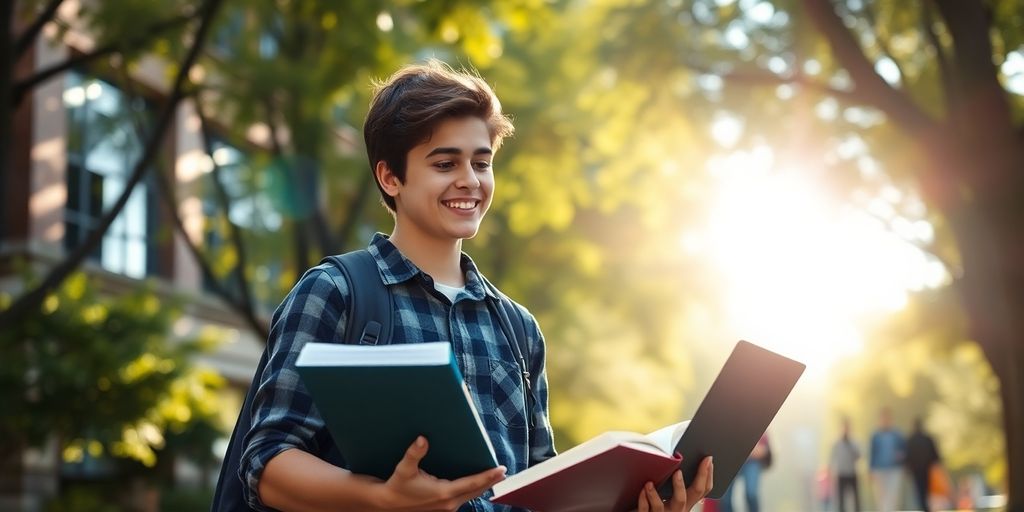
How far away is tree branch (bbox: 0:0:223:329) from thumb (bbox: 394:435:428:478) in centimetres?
794

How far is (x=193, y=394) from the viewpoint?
15.8 metres

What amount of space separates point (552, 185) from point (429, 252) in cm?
1314

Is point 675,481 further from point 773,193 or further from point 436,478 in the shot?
point 773,193

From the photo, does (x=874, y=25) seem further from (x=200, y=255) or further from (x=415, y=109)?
(x=415, y=109)

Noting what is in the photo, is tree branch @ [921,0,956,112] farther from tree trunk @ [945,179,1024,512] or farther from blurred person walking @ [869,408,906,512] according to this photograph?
blurred person walking @ [869,408,906,512]

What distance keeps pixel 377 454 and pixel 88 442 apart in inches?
530

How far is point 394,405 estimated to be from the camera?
2.31m

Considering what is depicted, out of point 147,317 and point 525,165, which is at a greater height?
point 525,165

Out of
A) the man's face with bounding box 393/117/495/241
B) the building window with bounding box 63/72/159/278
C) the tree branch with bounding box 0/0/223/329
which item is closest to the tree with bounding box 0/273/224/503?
the tree branch with bounding box 0/0/223/329

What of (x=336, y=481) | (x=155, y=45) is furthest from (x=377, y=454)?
(x=155, y=45)

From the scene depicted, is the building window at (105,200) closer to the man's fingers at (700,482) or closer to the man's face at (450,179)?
the man's face at (450,179)

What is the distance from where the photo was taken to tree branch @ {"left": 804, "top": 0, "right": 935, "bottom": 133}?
10.9 m

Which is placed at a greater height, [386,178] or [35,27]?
[35,27]

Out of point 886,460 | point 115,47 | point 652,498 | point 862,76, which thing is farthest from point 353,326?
point 886,460
